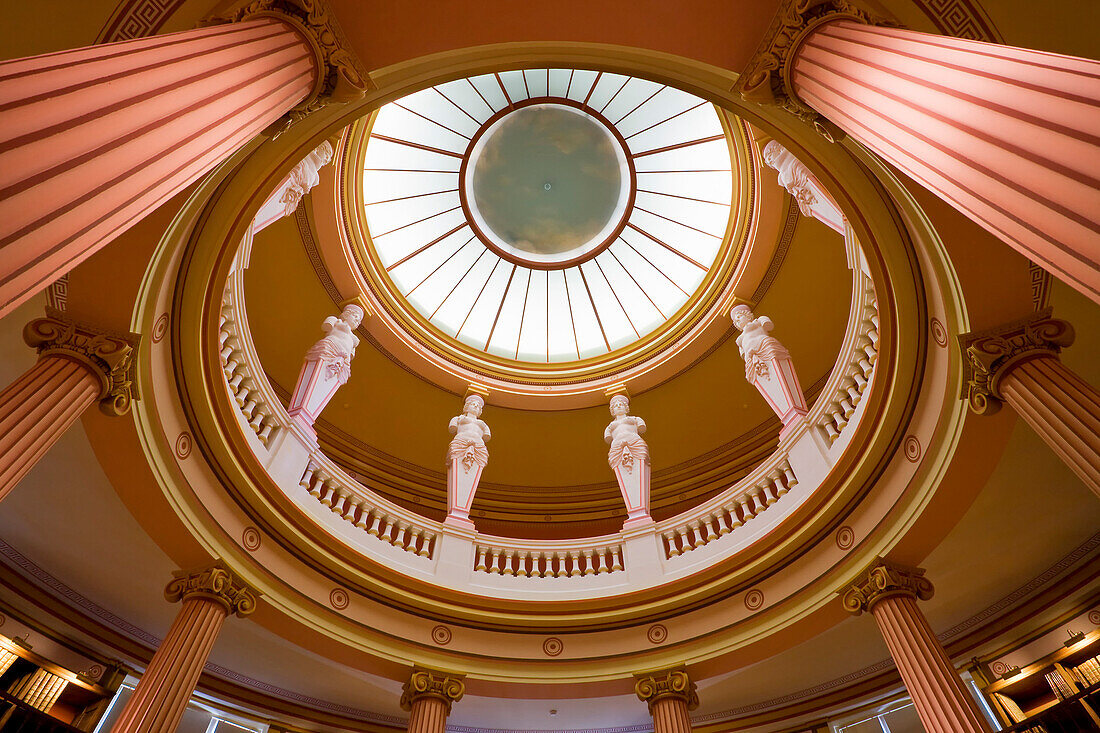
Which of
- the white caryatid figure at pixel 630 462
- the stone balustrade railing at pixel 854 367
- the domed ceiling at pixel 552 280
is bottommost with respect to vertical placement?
the stone balustrade railing at pixel 854 367

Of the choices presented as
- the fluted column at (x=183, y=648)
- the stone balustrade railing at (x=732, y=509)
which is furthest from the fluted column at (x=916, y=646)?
the fluted column at (x=183, y=648)

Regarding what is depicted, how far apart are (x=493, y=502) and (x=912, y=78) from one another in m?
14.1

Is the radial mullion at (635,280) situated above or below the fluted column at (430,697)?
above

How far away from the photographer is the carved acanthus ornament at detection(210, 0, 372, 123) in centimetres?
519

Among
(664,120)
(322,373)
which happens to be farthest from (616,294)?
(322,373)

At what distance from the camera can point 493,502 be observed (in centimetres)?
1659

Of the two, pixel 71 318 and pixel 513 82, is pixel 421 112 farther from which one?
pixel 71 318

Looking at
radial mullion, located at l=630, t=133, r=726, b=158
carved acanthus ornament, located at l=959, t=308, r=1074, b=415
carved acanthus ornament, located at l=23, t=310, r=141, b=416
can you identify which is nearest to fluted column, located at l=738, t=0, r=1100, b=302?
carved acanthus ornament, located at l=959, t=308, r=1074, b=415

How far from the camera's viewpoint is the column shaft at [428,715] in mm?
8172

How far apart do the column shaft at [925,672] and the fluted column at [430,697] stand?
5291 millimetres

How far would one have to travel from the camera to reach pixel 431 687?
856 cm

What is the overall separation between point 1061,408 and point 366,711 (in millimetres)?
10211

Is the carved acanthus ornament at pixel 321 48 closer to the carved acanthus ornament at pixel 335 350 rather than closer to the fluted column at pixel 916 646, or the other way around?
the carved acanthus ornament at pixel 335 350

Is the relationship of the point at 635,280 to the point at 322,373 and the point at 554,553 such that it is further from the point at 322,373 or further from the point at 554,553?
the point at 322,373
